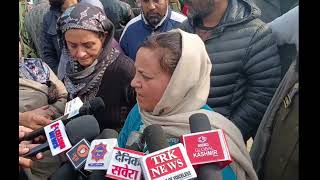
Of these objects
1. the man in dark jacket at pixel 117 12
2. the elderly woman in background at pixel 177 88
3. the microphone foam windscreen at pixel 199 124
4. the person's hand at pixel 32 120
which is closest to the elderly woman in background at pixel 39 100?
the person's hand at pixel 32 120

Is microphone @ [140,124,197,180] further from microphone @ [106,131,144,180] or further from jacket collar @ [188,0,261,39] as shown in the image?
jacket collar @ [188,0,261,39]

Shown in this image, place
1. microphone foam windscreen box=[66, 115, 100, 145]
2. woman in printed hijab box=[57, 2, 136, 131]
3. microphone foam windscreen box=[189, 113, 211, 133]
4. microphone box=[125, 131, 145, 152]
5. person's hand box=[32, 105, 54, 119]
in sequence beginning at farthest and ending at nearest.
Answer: woman in printed hijab box=[57, 2, 136, 131] < person's hand box=[32, 105, 54, 119] < microphone foam windscreen box=[66, 115, 100, 145] < microphone box=[125, 131, 145, 152] < microphone foam windscreen box=[189, 113, 211, 133]

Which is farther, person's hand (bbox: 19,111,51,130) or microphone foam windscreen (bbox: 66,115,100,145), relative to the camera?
person's hand (bbox: 19,111,51,130)

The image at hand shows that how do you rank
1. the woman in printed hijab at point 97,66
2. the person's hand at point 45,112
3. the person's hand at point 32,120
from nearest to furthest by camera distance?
the person's hand at point 32,120, the person's hand at point 45,112, the woman in printed hijab at point 97,66

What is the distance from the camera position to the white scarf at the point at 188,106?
1631mm

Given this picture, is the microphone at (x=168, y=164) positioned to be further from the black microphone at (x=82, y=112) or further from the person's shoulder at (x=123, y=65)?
the person's shoulder at (x=123, y=65)

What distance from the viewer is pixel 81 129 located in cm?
154

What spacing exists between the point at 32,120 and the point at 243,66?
102 centimetres

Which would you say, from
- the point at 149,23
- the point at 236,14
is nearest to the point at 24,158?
the point at 236,14

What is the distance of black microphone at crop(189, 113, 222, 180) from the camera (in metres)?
1.12

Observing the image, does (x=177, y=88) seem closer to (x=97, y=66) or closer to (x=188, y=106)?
(x=188, y=106)

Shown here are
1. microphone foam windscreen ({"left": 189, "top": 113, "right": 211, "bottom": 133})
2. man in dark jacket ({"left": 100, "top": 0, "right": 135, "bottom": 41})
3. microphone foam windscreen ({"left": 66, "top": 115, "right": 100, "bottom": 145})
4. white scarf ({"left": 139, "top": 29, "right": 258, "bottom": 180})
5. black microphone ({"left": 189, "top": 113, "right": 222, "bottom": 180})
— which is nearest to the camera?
black microphone ({"left": 189, "top": 113, "right": 222, "bottom": 180})

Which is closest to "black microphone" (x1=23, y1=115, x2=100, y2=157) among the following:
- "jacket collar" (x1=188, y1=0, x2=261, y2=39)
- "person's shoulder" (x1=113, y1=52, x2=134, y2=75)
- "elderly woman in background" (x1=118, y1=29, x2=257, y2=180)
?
"elderly woman in background" (x1=118, y1=29, x2=257, y2=180)
